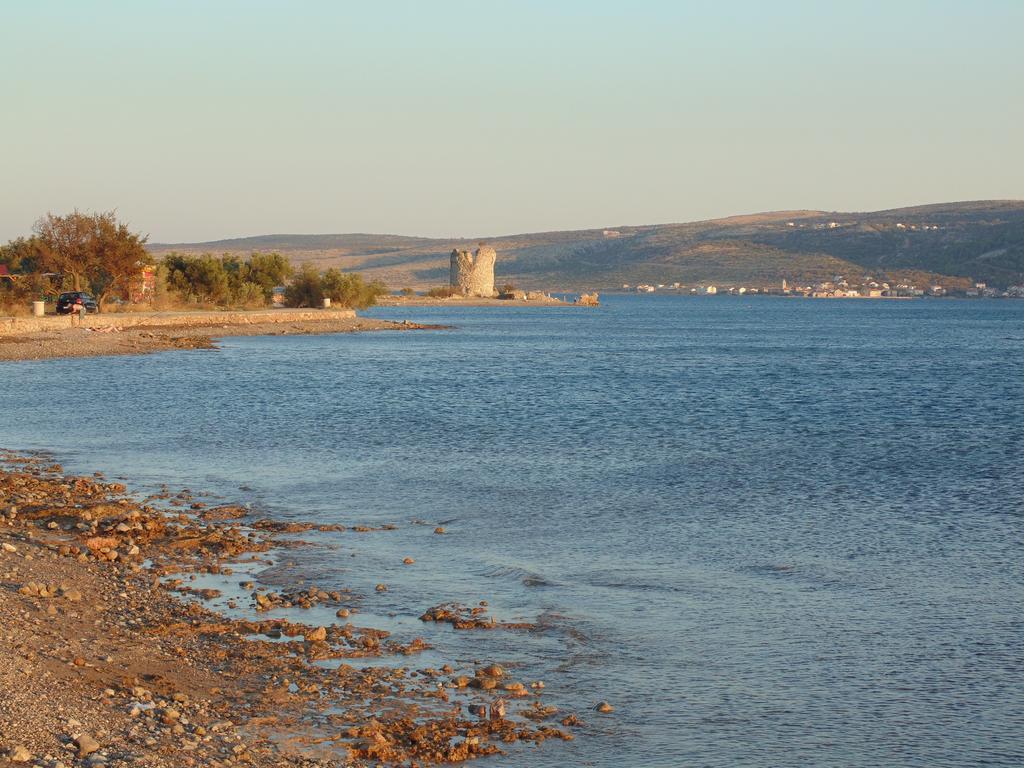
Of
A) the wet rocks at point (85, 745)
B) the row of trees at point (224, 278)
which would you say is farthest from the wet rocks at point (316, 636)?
the row of trees at point (224, 278)

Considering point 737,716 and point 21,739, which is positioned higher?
point 21,739

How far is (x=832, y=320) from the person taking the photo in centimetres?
11369

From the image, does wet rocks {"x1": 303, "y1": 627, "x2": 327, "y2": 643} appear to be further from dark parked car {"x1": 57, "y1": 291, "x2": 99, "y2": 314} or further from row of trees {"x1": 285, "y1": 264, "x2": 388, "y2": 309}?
row of trees {"x1": 285, "y1": 264, "x2": 388, "y2": 309}

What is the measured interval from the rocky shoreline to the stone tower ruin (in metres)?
129

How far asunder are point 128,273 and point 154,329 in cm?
695

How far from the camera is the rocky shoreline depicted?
736cm

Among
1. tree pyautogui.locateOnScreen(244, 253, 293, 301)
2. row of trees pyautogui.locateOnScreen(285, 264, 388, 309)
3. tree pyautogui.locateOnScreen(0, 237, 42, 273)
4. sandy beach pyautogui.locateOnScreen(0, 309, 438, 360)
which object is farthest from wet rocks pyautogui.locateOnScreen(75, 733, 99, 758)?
row of trees pyautogui.locateOnScreen(285, 264, 388, 309)

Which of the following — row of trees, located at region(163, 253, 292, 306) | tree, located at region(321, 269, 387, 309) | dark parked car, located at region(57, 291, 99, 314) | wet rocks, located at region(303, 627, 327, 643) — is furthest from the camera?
tree, located at region(321, 269, 387, 309)

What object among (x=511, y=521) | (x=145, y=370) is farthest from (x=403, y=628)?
(x=145, y=370)

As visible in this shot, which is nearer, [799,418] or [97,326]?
[799,418]

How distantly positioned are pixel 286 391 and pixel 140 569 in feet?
74.4

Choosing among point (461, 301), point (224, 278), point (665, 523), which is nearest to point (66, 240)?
point (224, 278)

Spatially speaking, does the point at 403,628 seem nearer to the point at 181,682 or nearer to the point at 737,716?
the point at 181,682

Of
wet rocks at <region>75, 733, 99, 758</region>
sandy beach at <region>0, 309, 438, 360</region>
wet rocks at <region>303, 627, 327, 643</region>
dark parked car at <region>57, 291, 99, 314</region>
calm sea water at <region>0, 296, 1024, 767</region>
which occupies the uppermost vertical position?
dark parked car at <region>57, 291, 99, 314</region>
